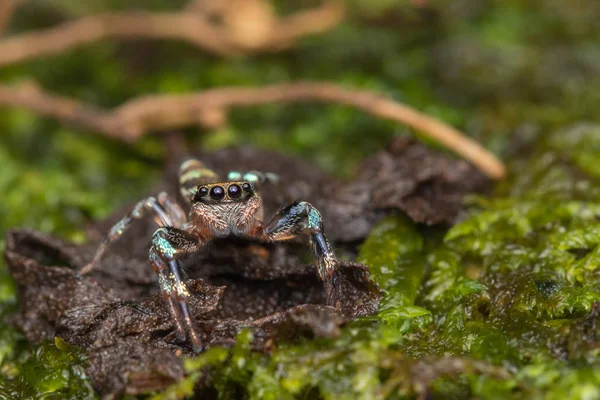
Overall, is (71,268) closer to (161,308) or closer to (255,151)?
(161,308)

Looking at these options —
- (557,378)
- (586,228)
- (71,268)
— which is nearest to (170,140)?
(71,268)

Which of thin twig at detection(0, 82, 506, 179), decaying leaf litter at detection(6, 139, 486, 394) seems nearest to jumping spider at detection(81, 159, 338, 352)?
decaying leaf litter at detection(6, 139, 486, 394)

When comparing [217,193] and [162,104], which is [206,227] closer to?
[217,193]

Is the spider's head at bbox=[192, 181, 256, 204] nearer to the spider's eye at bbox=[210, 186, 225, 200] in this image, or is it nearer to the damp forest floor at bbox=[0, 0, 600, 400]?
the spider's eye at bbox=[210, 186, 225, 200]

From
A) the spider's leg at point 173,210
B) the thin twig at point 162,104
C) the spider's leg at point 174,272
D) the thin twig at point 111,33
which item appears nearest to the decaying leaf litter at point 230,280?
the spider's leg at point 174,272

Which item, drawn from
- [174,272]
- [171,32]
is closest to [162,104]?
[171,32]
